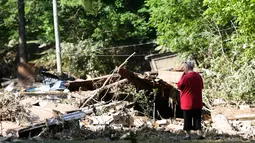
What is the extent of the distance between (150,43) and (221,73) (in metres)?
12.8

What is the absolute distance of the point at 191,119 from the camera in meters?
8.80

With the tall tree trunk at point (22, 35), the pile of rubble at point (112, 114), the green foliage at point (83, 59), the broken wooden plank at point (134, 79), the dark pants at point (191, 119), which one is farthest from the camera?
the tall tree trunk at point (22, 35)

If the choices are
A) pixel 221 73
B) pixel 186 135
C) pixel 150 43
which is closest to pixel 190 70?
pixel 186 135

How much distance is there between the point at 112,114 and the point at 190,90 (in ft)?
11.2

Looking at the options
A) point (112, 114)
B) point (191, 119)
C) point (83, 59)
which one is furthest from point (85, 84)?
point (83, 59)

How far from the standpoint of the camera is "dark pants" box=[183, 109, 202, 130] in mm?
8727

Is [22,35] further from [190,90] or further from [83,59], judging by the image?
[190,90]

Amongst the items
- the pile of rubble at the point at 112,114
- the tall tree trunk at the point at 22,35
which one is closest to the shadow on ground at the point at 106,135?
the pile of rubble at the point at 112,114

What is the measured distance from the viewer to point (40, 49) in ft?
96.6

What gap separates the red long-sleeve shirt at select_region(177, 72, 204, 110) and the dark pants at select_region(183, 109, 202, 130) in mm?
126

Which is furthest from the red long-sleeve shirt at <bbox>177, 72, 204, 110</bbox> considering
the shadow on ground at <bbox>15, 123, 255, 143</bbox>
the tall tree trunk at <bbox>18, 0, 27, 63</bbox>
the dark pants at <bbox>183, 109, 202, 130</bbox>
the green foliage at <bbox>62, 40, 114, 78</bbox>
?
the tall tree trunk at <bbox>18, 0, 27, 63</bbox>

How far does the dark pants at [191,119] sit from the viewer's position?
873cm

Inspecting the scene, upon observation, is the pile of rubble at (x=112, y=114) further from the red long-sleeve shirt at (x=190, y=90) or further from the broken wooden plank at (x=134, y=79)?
the red long-sleeve shirt at (x=190, y=90)

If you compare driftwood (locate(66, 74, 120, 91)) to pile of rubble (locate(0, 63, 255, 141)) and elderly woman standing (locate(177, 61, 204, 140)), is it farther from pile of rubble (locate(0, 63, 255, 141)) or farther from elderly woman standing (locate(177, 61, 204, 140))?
elderly woman standing (locate(177, 61, 204, 140))
